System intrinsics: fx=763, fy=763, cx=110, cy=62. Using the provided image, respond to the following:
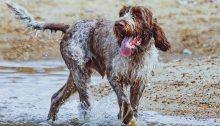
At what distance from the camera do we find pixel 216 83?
459 inches

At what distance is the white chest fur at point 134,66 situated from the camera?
28.8 feet

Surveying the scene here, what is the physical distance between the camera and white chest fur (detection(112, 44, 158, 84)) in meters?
8.77

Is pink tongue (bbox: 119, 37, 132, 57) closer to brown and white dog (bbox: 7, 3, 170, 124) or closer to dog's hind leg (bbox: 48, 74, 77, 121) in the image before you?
brown and white dog (bbox: 7, 3, 170, 124)

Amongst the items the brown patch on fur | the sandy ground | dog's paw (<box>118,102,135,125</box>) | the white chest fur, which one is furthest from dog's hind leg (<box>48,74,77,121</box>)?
the brown patch on fur

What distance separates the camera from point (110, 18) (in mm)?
18000

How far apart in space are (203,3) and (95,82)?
7.77m

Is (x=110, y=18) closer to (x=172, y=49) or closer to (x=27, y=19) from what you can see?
(x=172, y=49)

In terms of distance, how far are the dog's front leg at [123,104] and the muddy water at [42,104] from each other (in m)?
0.39

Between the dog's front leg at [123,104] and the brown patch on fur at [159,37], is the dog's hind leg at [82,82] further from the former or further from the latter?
the brown patch on fur at [159,37]

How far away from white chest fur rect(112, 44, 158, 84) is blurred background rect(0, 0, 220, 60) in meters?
7.56

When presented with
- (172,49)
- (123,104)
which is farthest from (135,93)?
(172,49)

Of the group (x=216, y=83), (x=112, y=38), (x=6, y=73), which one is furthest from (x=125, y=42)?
(x=6, y=73)

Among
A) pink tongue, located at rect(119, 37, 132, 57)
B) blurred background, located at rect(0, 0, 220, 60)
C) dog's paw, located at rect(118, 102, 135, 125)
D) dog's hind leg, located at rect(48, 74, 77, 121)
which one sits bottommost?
blurred background, located at rect(0, 0, 220, 60)

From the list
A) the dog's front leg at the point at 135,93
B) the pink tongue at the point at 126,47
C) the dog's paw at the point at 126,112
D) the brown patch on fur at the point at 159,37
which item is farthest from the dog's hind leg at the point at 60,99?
the brown patch on fur at the point at 159,37
